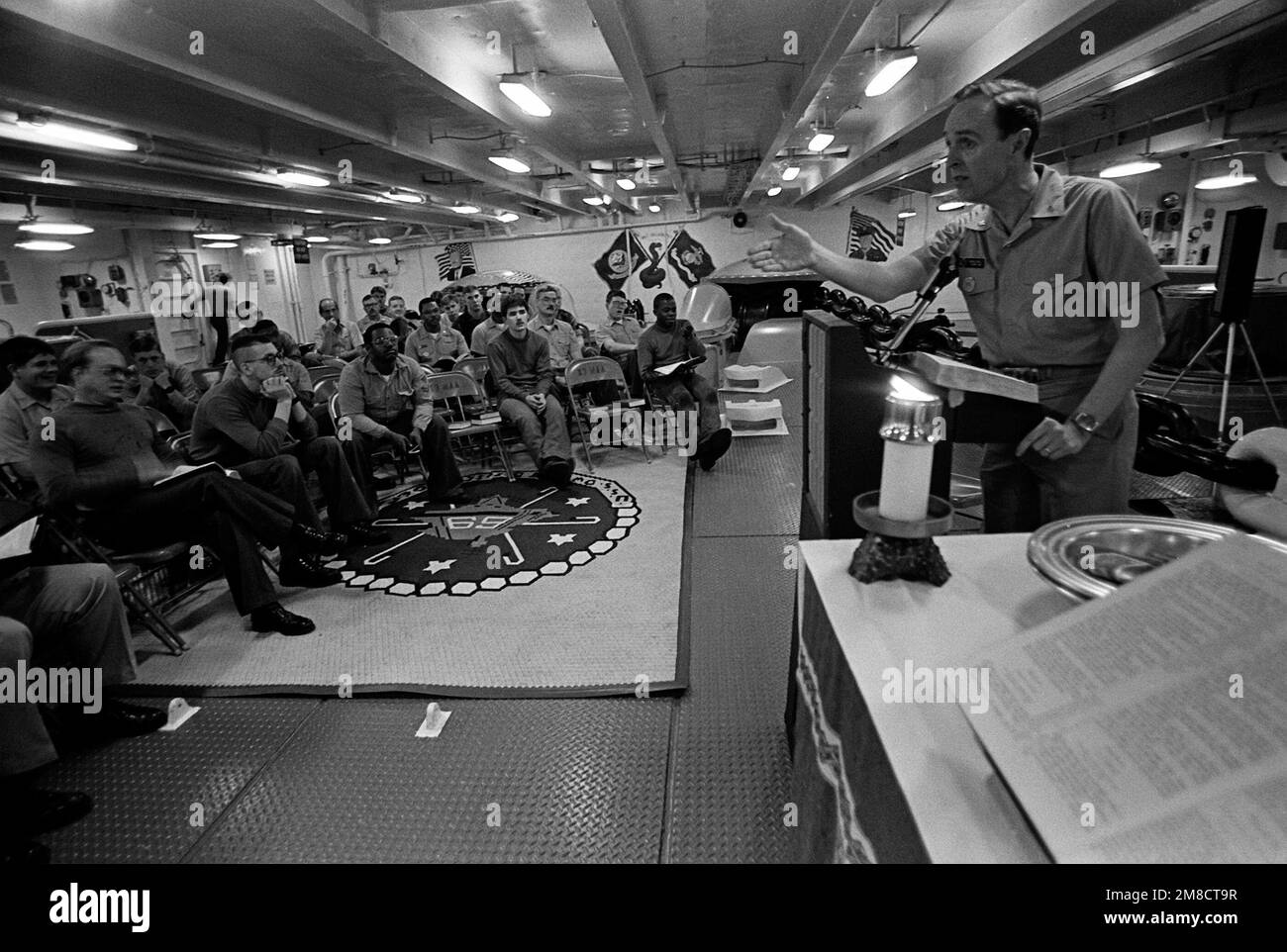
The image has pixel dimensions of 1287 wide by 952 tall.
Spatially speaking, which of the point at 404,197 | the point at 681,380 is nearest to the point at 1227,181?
the point at 681,380

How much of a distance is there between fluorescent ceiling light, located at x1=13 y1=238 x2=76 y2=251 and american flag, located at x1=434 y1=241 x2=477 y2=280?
28.2 feet

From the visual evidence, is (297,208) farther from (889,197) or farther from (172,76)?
(889,197)

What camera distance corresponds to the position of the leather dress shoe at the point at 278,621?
3.09 m

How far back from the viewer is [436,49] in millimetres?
4656

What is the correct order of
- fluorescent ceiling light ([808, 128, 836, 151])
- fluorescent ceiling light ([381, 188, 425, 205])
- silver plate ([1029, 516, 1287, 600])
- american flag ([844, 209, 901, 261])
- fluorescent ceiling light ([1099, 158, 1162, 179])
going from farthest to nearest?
american flag ([844, 209, 901, 261]) < fluorescent ceiling light ([381, 188, 425, 205]) < fluorescent ceiling light ([1099, 158, 1162, 179]) < fluorescent ceiling light ([808, 128, 836, 151]) < silver plate ([1029, 516, 1287, 600])

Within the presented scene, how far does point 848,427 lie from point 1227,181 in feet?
33.4

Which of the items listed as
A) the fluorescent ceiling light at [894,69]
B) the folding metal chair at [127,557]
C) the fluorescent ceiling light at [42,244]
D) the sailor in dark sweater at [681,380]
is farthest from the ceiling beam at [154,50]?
the fluorescent ceiling light at [42,244]

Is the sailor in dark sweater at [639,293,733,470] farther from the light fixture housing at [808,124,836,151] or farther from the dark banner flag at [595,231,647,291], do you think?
the dark banner flag at [595,231,647,291]

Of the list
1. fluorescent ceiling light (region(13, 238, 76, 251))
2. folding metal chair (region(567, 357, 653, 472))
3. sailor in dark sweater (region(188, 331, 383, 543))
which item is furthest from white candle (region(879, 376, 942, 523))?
fluorescent ceiling light (region(13, 238, 76, 251))

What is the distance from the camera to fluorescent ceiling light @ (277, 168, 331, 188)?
7599 millimetres

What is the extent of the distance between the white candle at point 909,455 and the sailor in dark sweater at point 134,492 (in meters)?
2.95

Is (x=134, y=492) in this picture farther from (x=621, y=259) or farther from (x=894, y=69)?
(x=621, y=259)

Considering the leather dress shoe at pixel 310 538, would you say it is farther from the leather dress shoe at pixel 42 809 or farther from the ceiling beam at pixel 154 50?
the ceiling beam at pixel 154 50
